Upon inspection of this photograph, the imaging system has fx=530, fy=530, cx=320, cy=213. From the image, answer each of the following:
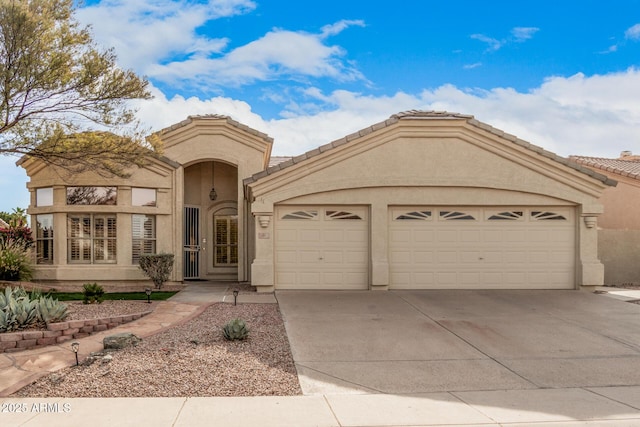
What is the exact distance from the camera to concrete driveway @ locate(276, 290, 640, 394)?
6.87 m

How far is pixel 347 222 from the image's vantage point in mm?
14164

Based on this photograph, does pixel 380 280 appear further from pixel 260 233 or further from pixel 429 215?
pixel 260 233

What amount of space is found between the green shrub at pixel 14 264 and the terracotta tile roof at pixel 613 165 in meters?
19.9

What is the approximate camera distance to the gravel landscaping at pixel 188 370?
6.29m

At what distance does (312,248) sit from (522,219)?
5.77 meters

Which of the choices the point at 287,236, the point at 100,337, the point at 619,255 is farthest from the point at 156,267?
the point at 619,255

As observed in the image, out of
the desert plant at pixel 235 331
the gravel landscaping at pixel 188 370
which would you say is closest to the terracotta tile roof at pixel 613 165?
the gravel landscaping at pixel 188 370

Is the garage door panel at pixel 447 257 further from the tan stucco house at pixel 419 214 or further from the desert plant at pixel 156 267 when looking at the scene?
the desert plant at pixel 156 267

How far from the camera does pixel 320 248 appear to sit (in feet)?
45.9

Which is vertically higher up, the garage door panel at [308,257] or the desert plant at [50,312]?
the garage door panel at [308,257]

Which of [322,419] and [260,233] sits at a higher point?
[260,233]

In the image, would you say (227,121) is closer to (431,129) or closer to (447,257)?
(431,129)

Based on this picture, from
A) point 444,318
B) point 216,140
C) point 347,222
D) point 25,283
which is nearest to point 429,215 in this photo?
point 347,222

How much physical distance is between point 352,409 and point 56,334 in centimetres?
553
